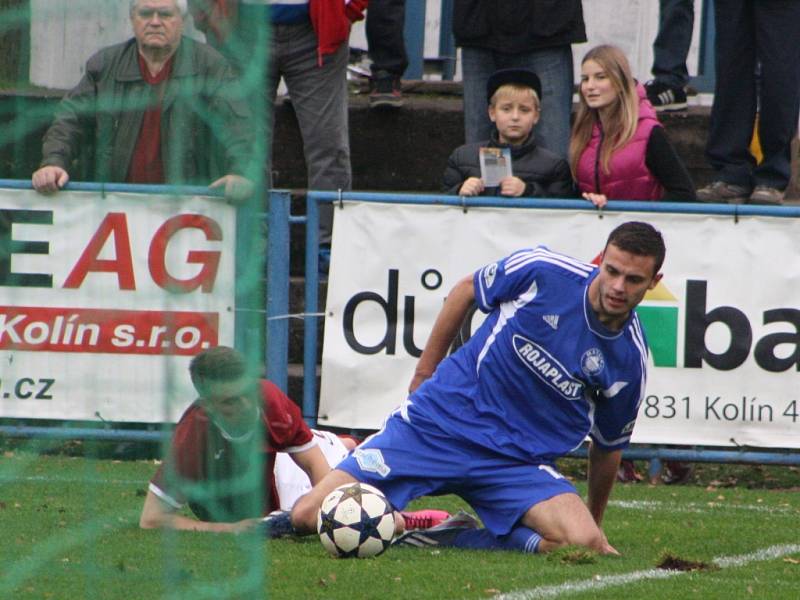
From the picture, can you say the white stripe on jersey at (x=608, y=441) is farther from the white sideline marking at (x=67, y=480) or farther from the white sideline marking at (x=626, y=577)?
the white sideline marking at (x=67, y=480)

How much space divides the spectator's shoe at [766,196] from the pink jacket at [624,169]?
891 mm

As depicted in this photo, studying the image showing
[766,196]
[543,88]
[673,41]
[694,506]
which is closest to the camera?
[694,506]

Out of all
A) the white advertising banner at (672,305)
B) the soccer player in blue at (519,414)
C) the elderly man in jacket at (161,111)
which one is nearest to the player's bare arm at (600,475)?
the soccer player in blue at (519,414)

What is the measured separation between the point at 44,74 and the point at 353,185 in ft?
24.2

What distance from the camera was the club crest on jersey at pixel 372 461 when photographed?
21.5 ft

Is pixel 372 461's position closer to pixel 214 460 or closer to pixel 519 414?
pixel 519 414

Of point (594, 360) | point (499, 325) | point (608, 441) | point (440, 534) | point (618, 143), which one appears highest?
point (618, 143)

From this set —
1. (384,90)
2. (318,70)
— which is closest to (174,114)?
(318,70)

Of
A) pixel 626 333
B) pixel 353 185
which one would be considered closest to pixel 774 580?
pixel 626 333

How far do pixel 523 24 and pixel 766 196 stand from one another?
5.67ft

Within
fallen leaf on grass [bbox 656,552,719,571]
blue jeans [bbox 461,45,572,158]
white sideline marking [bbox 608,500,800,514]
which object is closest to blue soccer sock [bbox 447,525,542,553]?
fallen leaf on grass [bbox 656,552,719,571]

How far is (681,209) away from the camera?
803 cm

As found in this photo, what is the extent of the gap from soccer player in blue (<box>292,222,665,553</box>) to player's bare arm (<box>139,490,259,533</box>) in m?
2.42

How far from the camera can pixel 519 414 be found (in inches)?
259
